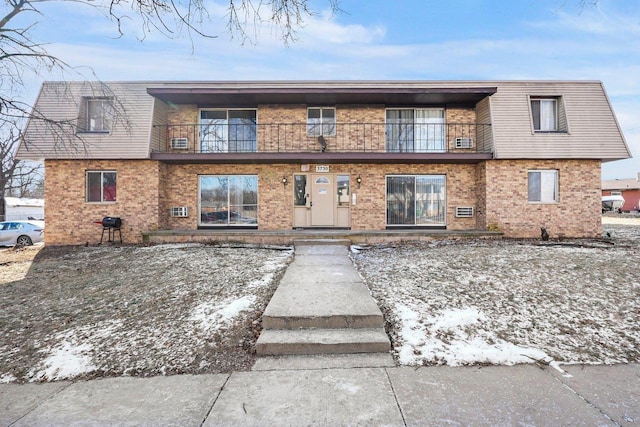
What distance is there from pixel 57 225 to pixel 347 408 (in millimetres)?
12826

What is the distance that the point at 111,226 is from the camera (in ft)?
35.3

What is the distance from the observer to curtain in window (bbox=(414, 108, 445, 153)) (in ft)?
39.7

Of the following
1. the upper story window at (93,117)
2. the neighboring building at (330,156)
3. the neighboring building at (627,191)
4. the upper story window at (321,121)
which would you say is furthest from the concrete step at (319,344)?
the neighboring building at (627,191)

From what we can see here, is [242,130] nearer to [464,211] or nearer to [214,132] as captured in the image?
[214,132]

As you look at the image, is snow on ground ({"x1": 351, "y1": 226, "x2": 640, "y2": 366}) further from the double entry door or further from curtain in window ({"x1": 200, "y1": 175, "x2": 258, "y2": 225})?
curtain in window ({"x1": 200, "y1": 175, "x2": 258, "y2": 225})

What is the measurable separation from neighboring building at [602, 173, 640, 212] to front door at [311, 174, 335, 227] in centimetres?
4231

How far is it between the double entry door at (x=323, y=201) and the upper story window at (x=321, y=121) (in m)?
1.63

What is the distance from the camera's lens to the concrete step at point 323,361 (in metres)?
3.36

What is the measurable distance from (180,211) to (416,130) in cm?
961

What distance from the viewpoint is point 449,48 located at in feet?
37.2

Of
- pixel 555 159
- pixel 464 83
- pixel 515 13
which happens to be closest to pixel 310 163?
pixel 464 83

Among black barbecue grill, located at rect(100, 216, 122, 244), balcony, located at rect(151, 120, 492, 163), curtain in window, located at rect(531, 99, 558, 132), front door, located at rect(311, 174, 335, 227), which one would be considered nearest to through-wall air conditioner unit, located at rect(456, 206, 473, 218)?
balcony, located at rect(151, 120, 492, 163)

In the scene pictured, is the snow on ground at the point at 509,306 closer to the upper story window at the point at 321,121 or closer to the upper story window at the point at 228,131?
the upper story window at the point at 321,121

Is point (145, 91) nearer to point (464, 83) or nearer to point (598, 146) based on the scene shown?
point (464, 83)
